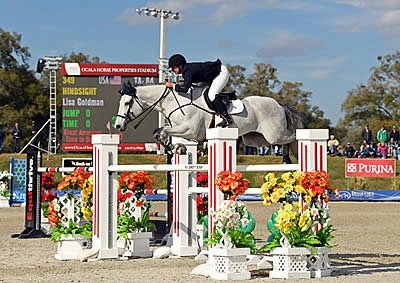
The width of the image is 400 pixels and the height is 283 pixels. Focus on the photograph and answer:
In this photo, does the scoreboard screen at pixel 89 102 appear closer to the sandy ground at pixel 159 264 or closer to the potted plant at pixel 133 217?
the sandy ground at pixel 159 264

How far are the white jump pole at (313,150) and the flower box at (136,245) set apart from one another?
265 cm

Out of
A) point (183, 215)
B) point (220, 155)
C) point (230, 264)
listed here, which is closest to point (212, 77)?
point (183, 215)

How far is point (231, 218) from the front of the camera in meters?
7.92

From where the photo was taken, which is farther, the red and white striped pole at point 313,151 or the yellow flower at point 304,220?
the red and white striped pole at point 313,151

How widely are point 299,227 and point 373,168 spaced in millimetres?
21373

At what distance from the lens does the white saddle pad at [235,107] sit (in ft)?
35.4

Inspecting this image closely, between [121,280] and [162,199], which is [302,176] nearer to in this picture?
[121,280]

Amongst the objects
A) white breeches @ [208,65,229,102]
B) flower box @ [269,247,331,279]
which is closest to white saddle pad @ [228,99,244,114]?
white breeches @ [208,65,229,102]

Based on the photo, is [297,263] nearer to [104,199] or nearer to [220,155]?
[220,155]

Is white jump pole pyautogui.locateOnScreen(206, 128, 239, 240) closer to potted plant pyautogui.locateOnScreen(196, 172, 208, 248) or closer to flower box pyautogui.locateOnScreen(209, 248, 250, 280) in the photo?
flower box pyautogui.locateOnScreen(209, 248, 250, 280)

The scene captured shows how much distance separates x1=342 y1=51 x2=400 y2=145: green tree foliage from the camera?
53.4m

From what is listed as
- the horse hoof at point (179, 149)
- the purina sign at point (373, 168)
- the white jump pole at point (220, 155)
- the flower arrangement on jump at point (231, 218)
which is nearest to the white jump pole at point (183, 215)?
the horse hoof at point (179, 149)

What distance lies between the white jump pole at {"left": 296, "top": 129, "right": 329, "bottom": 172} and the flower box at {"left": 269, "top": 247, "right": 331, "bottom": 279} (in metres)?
0.92

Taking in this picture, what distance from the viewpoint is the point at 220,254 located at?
781 centimetres
